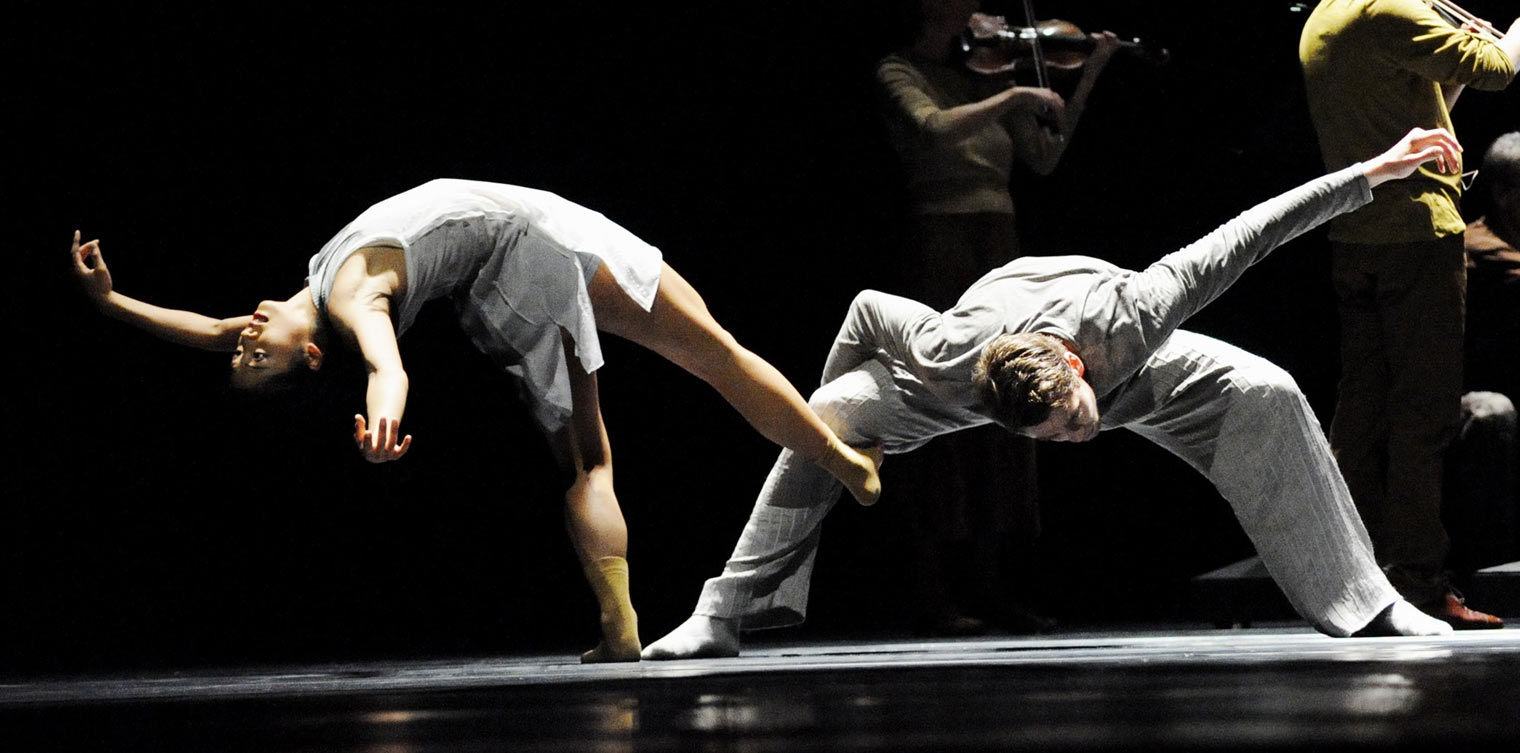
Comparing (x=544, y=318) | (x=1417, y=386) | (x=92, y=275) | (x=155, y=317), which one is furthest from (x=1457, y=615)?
(x=92, y=275)

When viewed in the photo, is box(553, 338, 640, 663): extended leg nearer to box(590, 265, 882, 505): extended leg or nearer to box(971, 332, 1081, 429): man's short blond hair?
box(590, 265, 882, 505): extended leg

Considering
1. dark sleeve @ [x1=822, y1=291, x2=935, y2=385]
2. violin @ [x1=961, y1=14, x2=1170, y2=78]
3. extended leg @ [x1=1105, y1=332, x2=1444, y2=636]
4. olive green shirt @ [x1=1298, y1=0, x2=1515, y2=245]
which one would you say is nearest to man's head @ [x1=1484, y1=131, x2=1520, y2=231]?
olive green shirt @ [x1=1298, y1=0, x2=1515, y2=245]

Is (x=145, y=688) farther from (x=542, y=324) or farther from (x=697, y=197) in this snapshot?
(x=697, y=197)

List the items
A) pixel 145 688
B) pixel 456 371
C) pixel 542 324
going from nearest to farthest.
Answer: pixel 145 688 → pixel 542 324 → pixel 456 371

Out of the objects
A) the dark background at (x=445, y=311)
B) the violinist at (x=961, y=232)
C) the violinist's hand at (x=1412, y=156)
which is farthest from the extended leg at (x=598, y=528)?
the violinist's hand at (x=1412, y=156)

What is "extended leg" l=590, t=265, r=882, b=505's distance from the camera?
2.88 metres

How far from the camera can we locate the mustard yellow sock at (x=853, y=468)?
9.52 feet

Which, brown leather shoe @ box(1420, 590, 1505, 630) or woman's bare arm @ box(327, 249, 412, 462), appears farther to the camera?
brown leather shoe @ box(1420, 590, 1505, 630)

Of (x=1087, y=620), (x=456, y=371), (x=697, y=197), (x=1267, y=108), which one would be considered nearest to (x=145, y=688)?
(x=456, y=371)

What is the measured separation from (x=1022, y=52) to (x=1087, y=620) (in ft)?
4.51

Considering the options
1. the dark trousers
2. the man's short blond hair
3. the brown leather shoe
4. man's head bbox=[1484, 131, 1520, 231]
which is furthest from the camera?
man's head bbox=[1484, 131, 1520, 231]

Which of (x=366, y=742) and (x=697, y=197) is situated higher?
(x=697, y=197)

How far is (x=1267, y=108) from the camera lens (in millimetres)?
4301

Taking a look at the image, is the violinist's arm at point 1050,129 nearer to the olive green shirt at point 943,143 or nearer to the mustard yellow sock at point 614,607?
the olive green shirt at point 943,143
